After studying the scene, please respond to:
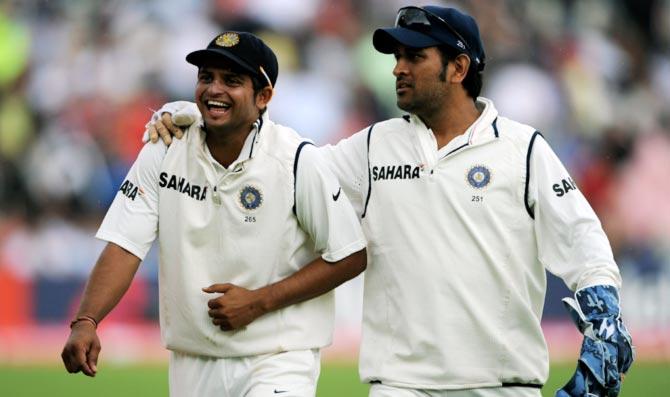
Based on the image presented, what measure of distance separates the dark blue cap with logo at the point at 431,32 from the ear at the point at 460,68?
2cm

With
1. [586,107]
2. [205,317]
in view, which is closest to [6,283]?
[586,107]

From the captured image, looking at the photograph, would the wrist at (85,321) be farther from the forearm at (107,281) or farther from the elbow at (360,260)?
the elbow at (360,260)

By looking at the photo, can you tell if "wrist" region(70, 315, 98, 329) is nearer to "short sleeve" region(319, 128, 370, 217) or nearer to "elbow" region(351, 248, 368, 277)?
"elbow" region(351, 248, 368, 277)

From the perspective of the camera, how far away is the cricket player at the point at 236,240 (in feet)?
19.2

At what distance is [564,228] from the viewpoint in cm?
574

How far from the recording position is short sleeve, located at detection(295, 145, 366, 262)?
5.91 metres

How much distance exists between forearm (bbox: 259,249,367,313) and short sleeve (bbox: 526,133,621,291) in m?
0.76

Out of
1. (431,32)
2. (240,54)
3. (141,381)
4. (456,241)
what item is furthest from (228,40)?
(141,381)

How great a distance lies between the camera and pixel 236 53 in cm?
585

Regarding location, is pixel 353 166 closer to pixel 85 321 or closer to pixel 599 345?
pixel 85 321

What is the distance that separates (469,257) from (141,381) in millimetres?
6708

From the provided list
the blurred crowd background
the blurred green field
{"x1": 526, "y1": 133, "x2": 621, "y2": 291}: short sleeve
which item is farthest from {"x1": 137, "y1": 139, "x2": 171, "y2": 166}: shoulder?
the blurred crowd background

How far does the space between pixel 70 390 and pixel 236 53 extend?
6.52m

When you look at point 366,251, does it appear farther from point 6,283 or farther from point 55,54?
point 55,54
